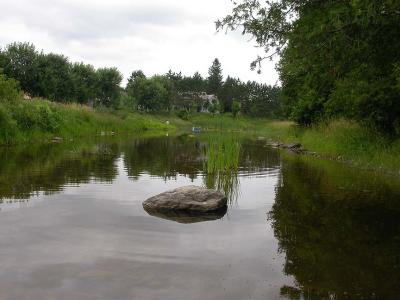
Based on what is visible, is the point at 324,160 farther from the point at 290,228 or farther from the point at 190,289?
the point at 190,289

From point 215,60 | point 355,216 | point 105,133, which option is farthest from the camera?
point 215,60

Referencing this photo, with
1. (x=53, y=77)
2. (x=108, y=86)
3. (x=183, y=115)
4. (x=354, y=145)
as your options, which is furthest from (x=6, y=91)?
(x=183, y=115)

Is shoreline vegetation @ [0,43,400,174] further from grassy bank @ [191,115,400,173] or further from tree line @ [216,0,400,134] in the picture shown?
tree line @ [216,0,400,134]

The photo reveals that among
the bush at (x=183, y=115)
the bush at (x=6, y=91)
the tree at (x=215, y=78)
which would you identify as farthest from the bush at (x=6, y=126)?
the tree at (x=215, y=78)

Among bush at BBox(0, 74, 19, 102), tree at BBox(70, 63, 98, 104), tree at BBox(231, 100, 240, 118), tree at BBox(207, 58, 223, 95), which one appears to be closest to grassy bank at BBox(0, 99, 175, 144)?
Answer: bush at BBox(0, 74, 19, 102)

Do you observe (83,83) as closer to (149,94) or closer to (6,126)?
(149,94)

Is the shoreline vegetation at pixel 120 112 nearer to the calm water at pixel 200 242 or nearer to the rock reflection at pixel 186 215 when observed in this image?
the calm water at pixel 200 242

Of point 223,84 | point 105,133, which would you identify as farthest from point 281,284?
point 223,84

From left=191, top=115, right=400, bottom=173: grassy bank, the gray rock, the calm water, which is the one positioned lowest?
the calm water

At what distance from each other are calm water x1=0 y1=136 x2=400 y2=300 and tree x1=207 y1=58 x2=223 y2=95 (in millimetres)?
129647

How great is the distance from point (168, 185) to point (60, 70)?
175ft

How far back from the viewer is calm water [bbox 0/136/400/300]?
6.39m

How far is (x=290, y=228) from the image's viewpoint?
963cm

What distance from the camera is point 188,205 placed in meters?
11.0
